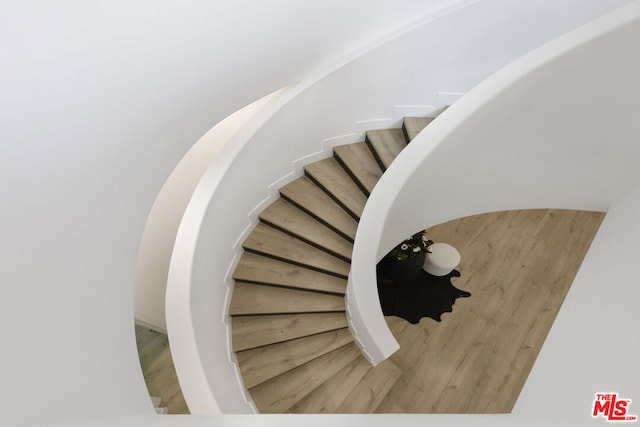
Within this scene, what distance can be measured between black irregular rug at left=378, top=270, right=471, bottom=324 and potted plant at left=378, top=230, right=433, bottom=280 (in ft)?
0.67

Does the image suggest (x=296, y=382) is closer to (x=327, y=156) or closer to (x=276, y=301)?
(x=276, y=301)

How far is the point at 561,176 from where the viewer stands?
202 inches

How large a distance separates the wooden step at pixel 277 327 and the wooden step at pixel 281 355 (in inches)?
4.1

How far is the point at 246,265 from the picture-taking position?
184 inches

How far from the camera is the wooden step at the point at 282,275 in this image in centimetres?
457

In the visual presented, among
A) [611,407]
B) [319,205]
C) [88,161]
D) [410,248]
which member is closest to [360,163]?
[319,205]

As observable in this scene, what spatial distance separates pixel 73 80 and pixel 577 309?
8.37ft

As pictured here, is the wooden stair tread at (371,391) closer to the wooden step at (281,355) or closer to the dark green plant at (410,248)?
the wooden step at (281,355)

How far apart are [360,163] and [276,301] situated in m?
2.09

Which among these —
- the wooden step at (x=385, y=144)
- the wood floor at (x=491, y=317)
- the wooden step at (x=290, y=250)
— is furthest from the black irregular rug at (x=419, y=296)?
the wooden step at (x=385, y=144)

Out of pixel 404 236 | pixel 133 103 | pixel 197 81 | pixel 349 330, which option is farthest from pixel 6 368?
pixel 404 236

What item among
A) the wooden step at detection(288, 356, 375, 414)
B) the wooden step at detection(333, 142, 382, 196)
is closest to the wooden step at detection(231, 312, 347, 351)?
the wooden step at detection(288, 356, 375, 414)

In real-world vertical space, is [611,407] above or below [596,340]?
above

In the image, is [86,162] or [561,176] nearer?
[86,162]
